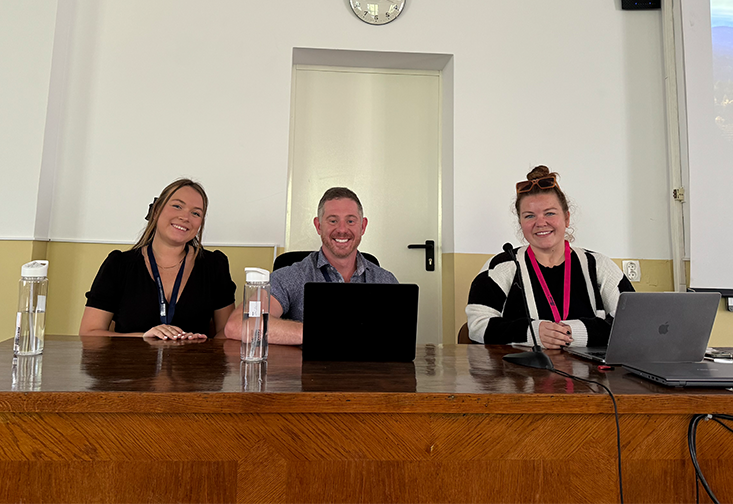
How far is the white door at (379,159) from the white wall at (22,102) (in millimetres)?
1430

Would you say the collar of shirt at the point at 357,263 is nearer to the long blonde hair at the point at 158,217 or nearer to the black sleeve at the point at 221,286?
the black sleeve at the point at 221,286

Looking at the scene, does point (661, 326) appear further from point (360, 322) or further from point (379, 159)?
point (379, 159)

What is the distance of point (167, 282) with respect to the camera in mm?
2201

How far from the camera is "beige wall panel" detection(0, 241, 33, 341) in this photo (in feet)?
9.33

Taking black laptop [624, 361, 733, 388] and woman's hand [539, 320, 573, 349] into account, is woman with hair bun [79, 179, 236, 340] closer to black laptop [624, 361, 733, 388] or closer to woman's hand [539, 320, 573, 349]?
woman's hand [539, 320, 573, 349]

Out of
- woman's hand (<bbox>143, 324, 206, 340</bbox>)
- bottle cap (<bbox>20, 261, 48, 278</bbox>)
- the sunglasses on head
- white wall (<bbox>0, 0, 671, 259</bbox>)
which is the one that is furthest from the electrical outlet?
bottle cap (<bbox>20, 261, 48, 278</bbox>)

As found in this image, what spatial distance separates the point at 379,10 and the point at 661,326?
2.68 meters

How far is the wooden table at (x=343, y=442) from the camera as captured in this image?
2.95 feet

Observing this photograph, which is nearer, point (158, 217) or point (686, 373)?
point (686, 373)

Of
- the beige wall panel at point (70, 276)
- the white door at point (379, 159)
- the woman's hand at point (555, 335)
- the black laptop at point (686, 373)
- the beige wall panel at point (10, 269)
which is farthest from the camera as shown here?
the white door at point (379, 159)

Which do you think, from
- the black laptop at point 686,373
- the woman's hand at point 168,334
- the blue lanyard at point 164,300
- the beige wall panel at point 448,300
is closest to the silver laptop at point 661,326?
the black laptop at point 686,373

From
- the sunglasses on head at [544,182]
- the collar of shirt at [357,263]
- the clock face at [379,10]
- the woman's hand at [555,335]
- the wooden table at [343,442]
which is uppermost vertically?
the clock face at [379,10]

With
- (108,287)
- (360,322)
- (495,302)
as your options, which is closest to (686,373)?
(360,322)

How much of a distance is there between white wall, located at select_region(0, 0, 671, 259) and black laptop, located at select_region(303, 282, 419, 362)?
187cm
